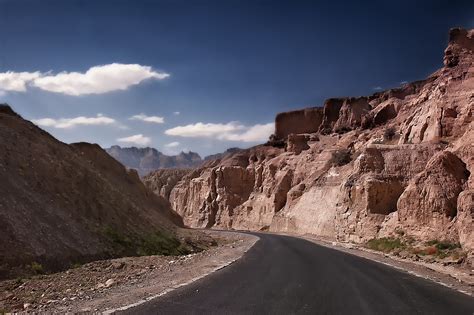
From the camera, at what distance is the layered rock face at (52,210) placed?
14977 mm

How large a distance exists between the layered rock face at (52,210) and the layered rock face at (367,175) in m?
14.7

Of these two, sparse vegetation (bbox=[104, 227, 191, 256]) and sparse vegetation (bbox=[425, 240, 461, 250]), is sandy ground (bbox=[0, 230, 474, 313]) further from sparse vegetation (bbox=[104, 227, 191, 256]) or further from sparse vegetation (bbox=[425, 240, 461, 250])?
sparse vegetation (bbox=[104, 227, 191, 256])

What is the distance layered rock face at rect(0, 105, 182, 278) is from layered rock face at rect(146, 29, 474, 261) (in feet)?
48.3

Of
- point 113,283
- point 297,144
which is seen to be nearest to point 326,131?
point 297,144

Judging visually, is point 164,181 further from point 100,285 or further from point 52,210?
point 100,285

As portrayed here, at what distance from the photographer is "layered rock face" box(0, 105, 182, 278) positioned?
15.0 m

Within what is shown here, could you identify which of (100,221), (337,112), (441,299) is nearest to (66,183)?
(100,221)

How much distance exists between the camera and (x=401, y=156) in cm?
3509

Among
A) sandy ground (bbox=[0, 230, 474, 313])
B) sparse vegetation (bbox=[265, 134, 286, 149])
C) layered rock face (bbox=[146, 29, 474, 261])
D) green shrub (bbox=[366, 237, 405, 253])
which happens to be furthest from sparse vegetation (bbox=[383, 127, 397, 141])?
sparse vegetation (bbox=[265, 134, 286, 149])

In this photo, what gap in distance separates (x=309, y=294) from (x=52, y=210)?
39.1 feet

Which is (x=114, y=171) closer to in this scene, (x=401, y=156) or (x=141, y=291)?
(x=401, y=156)

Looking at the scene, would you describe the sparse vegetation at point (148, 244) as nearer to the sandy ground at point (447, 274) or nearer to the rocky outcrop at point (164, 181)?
the sandy ground at point (447, 274)

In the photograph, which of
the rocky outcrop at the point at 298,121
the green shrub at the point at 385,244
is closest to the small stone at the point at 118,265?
the green shrub at the point at 385,244

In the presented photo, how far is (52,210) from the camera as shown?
18.3 metres
